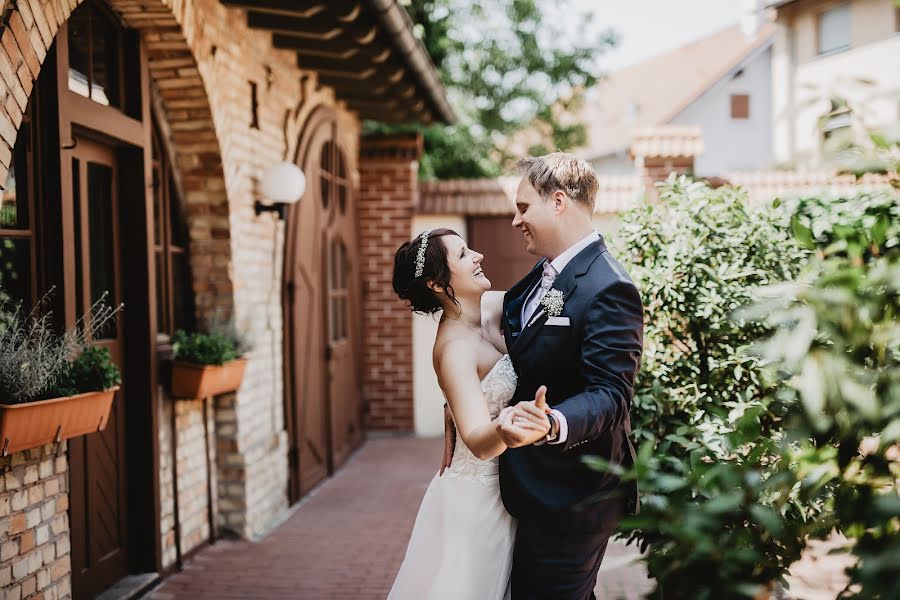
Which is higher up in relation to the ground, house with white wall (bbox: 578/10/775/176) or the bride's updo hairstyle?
house with white wall (bbox: 578/10/775/176)

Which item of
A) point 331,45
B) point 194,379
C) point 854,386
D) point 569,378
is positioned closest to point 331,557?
point 194,379

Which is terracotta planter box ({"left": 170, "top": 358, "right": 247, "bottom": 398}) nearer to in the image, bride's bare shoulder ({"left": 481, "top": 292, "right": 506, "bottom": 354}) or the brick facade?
the brick facade

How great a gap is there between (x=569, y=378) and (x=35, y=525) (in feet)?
7.33

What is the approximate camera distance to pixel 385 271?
9.20 meters

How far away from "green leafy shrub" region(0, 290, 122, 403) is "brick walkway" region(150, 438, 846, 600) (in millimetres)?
1637

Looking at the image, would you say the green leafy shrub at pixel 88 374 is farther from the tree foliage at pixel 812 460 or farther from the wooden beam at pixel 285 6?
the wooden beam at pixel 285 6

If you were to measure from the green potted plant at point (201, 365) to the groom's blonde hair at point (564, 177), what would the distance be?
2.56 m

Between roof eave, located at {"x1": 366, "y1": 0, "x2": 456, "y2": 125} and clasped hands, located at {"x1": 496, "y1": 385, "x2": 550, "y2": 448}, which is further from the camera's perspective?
roof eave, located at {"x1": 366, "y1": 0, "x2": 456, "y2": 125}

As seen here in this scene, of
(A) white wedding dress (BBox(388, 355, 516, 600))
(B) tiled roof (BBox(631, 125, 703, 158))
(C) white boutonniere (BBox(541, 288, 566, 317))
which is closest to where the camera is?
(C) white boutonniere (BBox(541, 288, 566, 317))

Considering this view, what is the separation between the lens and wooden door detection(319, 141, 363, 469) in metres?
7.63

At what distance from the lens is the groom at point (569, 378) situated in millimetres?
2355

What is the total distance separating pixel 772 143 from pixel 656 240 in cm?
2353

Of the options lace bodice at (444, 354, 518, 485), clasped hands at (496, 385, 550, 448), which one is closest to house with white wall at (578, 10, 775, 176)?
lace bodice at (444, 354, 518, 485)

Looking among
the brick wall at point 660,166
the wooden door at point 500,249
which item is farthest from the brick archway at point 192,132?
the brick wall at point 660,166
